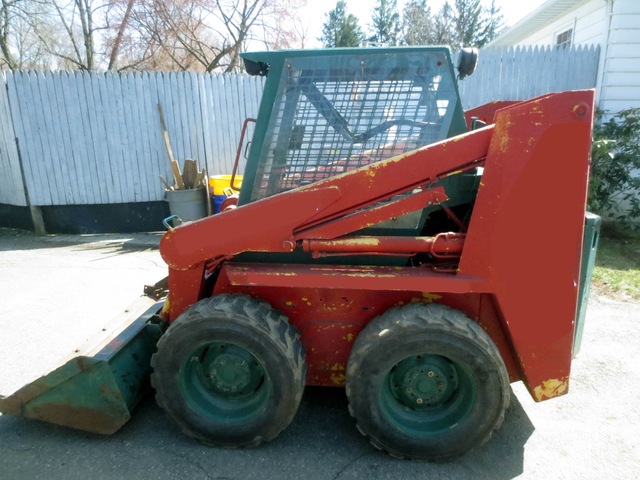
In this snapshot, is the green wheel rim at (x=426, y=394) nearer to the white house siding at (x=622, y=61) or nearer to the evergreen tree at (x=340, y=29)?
the white house siding at (x=622, y=61)

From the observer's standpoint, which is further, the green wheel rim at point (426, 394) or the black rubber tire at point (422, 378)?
the green wheel rim at point (426, 394)

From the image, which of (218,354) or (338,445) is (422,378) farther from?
(218,354)

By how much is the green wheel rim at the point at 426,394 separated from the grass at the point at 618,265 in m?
3.62

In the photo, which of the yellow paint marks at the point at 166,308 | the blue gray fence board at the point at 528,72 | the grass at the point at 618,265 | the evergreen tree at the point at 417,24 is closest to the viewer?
the yellow paint marks at the point at 166,308

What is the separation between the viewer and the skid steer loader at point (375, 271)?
2.36 meters

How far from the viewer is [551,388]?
2.52m

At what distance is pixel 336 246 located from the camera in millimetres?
2572

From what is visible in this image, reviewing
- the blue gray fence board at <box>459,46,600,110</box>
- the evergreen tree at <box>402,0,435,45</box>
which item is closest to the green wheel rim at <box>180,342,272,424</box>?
the blue gray fence board at <box>459,46,600,110</box>

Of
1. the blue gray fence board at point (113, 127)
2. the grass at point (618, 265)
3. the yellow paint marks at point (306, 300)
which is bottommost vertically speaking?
the grass at point (618, 265)

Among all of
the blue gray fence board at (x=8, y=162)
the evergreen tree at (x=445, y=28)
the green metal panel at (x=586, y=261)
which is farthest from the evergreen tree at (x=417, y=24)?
the green metal panel at (x=586, y=261)

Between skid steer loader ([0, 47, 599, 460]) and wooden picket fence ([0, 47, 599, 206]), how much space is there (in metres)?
6.15

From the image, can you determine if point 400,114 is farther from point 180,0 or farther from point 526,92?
point 180,0

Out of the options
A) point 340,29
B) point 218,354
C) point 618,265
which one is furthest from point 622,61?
point 340,29

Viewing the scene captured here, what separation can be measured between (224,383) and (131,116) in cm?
711
